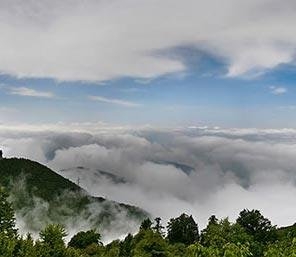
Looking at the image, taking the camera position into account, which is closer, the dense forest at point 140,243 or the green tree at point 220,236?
the dense forest at point 140,243

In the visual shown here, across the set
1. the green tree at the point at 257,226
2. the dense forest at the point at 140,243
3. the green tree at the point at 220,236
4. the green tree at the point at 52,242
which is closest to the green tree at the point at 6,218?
the dense forest at the point at 140,243

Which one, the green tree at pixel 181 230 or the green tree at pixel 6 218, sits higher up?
the green tree at pixel 6 218

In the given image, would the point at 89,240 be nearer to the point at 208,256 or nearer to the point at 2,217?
the point at 2,217

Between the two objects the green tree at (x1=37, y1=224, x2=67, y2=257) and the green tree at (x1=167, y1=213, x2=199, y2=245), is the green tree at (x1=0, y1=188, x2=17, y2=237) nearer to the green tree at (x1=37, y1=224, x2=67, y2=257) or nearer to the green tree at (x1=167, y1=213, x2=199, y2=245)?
the green tree at (x1=37, y1=224, x2=67, y2=257)

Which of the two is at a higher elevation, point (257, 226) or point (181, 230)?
point (257, 226)

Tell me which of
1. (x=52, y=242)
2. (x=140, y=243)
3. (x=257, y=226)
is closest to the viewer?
(x=52, y=242)

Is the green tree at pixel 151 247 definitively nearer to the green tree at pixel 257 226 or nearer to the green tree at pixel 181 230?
the green tree at pixel 257 226

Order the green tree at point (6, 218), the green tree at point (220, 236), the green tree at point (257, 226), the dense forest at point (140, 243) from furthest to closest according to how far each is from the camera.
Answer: the green tree at point (257, 226), the green tree at point (6, 218), the green tree at point (220, 236), the dense forest at point (140, 243)

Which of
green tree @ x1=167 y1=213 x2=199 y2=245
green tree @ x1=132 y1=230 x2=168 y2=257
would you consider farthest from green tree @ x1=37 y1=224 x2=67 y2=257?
green tree @ x1=167 y1=213 x2=199 y2=245

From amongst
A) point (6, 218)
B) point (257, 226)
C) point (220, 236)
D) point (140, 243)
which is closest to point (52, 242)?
point (6, 218)

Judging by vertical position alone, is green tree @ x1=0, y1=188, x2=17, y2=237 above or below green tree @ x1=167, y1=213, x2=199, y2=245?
above

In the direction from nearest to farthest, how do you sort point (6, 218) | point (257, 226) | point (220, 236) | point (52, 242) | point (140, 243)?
point (220, 236)
point (52, 242)
point (140, 243)
point (6, 218)
point (257, 226)

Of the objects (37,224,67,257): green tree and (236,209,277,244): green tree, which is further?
(236,209,277,244): green tree

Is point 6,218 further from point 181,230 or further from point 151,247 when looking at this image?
point 181,230
